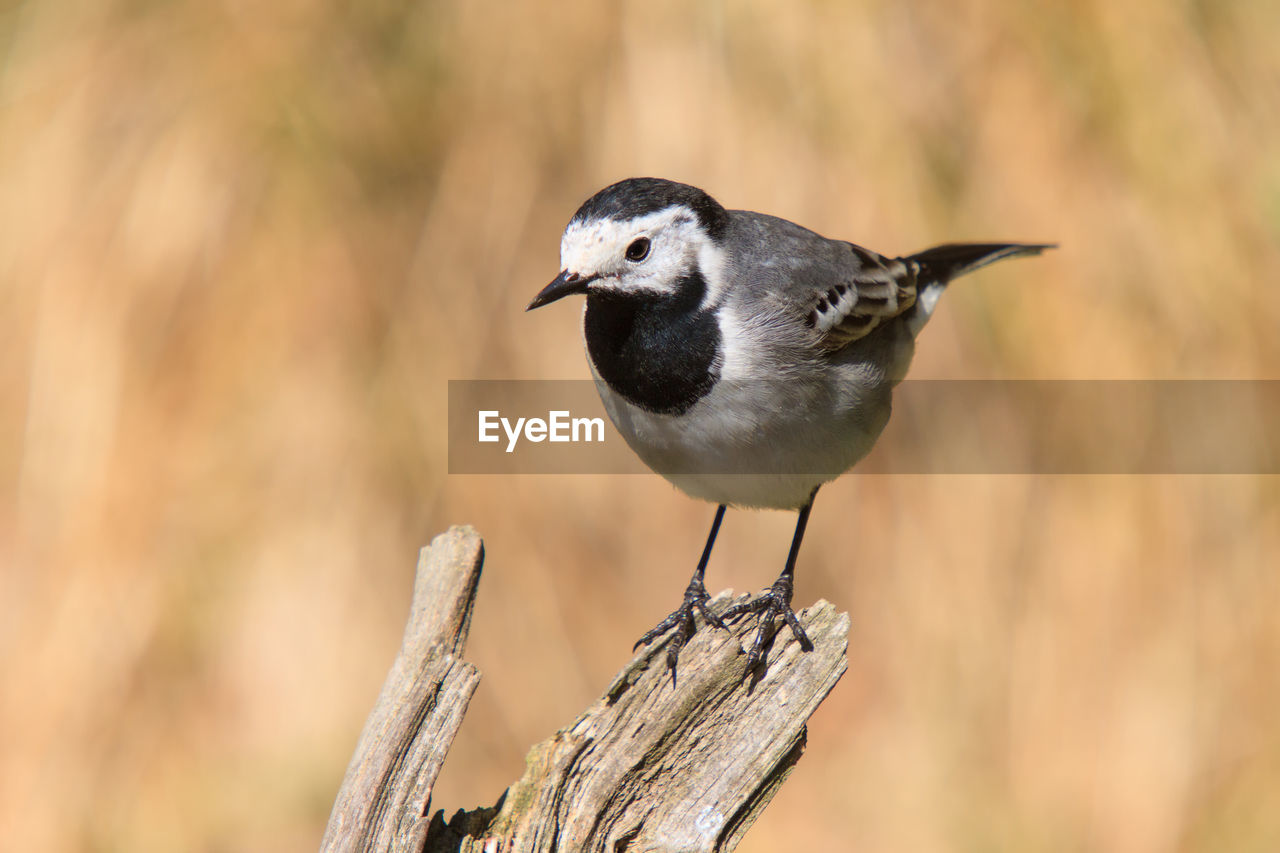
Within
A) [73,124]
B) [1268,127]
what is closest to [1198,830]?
[1268,127]

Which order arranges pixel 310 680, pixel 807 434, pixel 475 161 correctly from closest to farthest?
pixel 807 434, pixel 310 680, pixel 475 161

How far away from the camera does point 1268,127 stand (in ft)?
15.4

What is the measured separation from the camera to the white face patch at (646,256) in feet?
7.89

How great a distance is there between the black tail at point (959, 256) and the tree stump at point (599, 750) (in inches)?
64.5

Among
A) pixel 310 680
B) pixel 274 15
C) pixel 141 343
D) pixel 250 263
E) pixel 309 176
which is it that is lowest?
pixel 310 680

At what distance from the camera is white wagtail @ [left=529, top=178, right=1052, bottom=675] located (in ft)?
8.04

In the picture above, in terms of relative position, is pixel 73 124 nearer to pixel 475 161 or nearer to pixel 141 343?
pixel 141 343

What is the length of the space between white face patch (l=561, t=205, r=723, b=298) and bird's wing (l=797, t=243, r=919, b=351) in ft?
0.98

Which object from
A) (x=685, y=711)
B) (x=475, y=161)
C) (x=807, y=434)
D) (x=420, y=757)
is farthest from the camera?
(x=475, y=161)

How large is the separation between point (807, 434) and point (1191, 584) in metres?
2.91

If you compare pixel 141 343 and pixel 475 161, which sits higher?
pixel 475 161

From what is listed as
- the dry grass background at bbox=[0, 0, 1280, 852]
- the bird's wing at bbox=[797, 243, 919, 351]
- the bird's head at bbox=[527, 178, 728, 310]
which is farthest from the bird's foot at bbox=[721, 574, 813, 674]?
the dry grass background at bbox=[0, 0, 1280, 852]

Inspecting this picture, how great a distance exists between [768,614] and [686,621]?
0.89 feet

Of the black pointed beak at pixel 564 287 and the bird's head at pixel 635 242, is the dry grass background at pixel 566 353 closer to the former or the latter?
the bird's head at pixel 635 242
